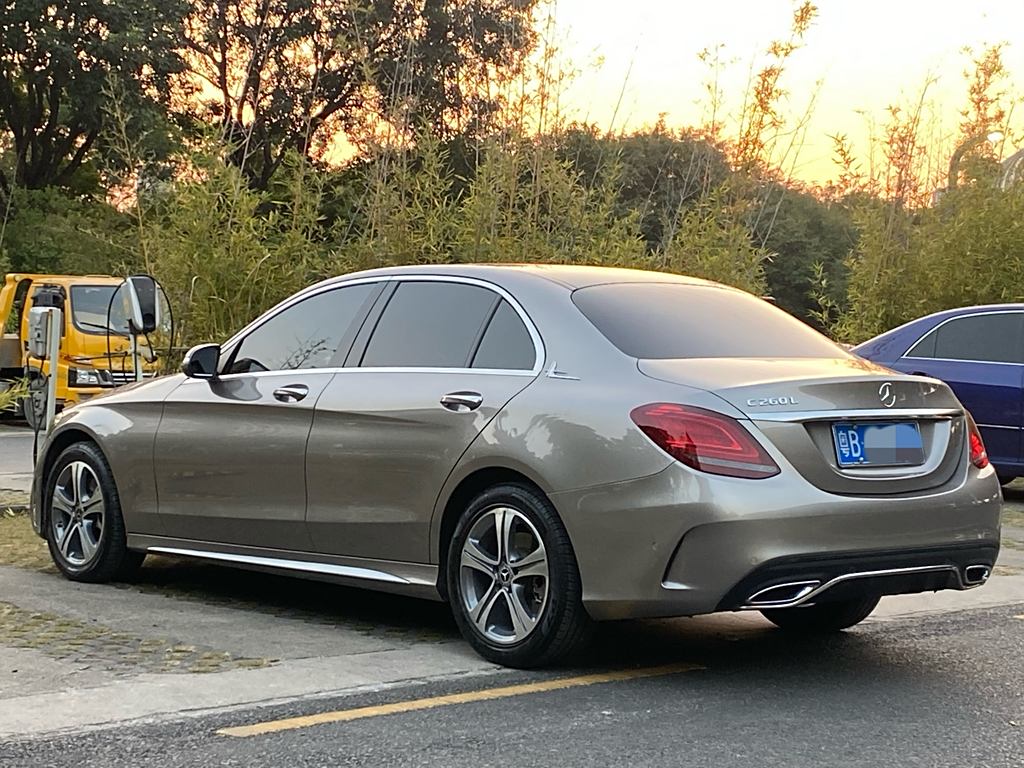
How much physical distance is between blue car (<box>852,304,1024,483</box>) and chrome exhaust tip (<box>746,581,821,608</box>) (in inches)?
270

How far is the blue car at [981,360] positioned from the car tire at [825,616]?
18.1 ft

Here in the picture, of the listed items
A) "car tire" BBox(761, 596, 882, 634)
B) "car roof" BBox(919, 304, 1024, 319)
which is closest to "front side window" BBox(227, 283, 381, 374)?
"car tire" BBox(761, 596, 882, 634)

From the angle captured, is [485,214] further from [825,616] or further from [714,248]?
[825,616]

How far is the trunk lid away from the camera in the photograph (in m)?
5.16

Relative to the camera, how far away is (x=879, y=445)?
536 centimetres

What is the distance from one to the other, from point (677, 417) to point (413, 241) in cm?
703

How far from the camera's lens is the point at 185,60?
31.3 meters

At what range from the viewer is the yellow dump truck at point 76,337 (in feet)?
57.4

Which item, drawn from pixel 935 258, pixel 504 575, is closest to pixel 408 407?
pixel 504 575

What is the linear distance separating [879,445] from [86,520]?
13.7 ft

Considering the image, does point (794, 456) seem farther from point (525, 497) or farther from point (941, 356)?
point (941, 356)

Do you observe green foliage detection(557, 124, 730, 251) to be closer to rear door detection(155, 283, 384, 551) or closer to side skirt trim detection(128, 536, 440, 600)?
rear door detection(155, 283, 384, 551)

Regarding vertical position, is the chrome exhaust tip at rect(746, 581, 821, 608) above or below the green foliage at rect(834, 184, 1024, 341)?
below

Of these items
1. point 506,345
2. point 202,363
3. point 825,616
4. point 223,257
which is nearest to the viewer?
point 506,345
